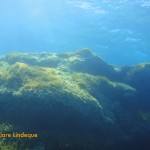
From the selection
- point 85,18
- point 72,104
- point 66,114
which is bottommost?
point 66,114

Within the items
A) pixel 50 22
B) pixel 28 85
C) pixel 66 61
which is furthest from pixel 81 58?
pixel 50 22

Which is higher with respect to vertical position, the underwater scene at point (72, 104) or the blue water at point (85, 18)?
the blue water at point (85, 18)

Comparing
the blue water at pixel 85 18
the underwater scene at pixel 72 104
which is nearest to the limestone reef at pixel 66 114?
the underwater scene at pixel 72 104

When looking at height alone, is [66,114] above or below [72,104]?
below

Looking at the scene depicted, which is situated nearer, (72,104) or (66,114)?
(66,114)

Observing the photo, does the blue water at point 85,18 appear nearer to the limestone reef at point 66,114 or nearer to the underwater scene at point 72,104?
the underwater scene at point 72,104

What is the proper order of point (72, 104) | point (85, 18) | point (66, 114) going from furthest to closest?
point (85, 18), point (72, 104), point (66, 114)

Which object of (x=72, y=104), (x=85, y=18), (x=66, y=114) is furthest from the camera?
(x=85, y=18)

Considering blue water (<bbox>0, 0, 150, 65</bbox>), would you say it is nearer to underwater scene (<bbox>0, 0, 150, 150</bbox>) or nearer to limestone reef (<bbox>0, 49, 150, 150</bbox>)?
underwater scene (<bbox>0, 0, 150, 150</bbox>)

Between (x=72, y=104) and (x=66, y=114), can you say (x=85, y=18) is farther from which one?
(x=66, y=114)

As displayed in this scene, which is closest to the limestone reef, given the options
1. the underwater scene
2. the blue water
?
the underwater scene

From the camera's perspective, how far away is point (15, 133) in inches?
319

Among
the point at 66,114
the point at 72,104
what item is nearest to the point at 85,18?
the point at 72,104

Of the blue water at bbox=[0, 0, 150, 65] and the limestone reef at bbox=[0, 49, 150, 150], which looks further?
the blue water at bbox=[0, 0, 150, 65]
